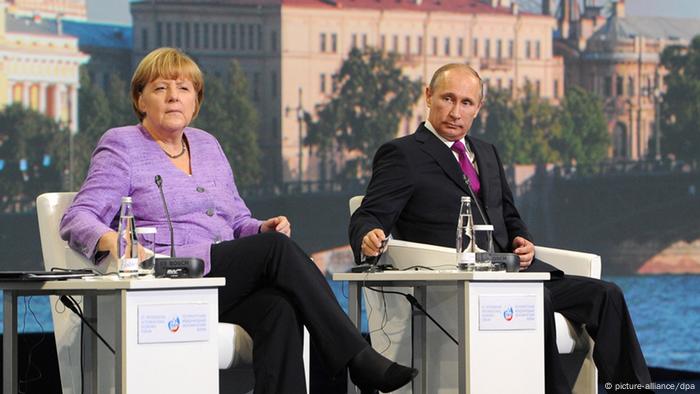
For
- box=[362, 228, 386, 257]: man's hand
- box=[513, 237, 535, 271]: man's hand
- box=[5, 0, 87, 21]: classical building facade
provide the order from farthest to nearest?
box=[5, 0, 87, 21]: classical building facade
box=[513, 237, 535, 271]: man's hand
box=[362, 228, 386, 257]: man's hand

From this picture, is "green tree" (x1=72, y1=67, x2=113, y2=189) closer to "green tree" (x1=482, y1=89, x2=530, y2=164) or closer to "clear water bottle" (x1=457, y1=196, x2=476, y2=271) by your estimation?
"green tree" (x1=482, y1=89, x2=530, y2=164)

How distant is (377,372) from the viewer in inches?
124

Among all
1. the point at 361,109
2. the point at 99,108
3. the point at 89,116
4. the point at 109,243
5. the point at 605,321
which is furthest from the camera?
the point at 361,109

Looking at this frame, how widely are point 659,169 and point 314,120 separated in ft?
15.5

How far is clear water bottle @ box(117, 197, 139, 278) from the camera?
123 inches

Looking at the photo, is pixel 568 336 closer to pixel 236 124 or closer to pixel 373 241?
pixel 373 241

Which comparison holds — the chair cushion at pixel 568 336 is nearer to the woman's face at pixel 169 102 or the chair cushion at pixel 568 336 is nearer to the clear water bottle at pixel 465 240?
the clear water bottle at pixel 465 240

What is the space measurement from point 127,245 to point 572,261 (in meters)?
1.56

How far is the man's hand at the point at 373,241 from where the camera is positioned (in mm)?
3709

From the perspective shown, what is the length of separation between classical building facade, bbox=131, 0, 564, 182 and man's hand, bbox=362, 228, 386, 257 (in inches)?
558

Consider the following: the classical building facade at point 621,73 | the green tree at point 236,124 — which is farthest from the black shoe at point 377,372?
the classical building facade at point 621,73

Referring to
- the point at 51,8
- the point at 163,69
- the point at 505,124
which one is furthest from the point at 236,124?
the point at 163,69

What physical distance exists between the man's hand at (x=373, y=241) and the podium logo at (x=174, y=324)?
0.84 metres

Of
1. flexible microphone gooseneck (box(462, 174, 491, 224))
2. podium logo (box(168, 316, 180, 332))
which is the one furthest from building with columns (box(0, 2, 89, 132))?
podium logo (box(168, 316, 180, 332))
